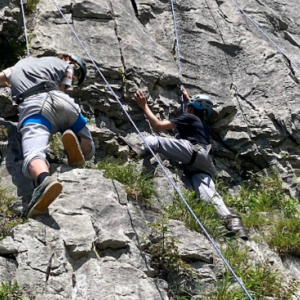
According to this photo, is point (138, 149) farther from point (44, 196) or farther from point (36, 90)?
point (44, 196)

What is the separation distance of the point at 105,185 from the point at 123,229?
2.54 ft

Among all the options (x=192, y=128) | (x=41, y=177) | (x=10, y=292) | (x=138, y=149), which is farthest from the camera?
(x=192, y=128)

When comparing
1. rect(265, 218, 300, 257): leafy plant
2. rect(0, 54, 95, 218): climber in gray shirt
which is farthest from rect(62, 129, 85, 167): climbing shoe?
rect(265, 218, 300, 257): leafy plant

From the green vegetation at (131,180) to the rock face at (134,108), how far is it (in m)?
0.25

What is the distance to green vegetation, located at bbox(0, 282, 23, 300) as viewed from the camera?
248 inches

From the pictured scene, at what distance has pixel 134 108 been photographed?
34.4 feet

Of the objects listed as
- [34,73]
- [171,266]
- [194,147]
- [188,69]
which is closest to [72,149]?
[34,73]

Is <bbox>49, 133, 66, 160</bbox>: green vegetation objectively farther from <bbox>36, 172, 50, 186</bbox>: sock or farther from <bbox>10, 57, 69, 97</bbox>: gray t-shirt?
<bbox>36, 172, 50, 186</bbox>: sock

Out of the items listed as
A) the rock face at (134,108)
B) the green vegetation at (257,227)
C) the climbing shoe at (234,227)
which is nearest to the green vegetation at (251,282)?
the green vegetation at (257,227)

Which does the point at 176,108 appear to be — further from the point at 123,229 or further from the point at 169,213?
the point at 123,229

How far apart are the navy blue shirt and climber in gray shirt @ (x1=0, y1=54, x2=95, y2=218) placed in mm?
1818

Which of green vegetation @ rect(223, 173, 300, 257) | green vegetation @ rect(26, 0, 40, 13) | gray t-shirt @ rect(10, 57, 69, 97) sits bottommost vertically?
green vegetation @ rect(223, 173, 300, 257)

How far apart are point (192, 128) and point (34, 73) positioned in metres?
2.70

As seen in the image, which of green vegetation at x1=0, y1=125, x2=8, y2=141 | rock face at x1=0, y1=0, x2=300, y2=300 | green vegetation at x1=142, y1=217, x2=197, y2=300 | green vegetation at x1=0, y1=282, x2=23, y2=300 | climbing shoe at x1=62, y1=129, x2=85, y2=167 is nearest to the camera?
green vegetation at x1=0, y1=282, x2=23, y2=300
